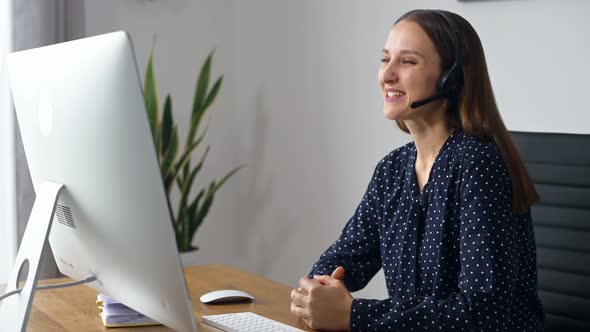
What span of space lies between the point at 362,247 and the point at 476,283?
0.38 m

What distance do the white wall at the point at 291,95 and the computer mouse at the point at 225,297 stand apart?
3.30 ft

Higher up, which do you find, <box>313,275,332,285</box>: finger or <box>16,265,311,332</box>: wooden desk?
<box>313,275,332,285</box>: finger

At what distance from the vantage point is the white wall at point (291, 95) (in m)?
2.38

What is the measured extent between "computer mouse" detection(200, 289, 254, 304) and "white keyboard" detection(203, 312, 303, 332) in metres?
0.10

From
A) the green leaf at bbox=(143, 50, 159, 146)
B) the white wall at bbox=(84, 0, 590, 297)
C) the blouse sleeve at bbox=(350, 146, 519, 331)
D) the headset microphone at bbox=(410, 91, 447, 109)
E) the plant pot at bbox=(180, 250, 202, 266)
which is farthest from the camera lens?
the plant pot at bbox=(180, 250, 202, 266)

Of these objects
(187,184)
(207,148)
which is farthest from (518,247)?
(207,148)

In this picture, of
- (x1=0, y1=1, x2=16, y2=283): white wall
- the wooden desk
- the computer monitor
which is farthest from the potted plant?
the computer monitor

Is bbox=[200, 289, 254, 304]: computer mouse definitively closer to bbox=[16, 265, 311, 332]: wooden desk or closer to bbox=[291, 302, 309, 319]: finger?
bbox=[16, 265, 311, 332]: wooden desk

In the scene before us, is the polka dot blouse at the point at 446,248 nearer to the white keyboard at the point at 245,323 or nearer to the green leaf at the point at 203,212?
the white keyboard at the point at 245,323

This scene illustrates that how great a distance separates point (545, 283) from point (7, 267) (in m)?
1.86

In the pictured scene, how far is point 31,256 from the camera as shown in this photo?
1.29 meters

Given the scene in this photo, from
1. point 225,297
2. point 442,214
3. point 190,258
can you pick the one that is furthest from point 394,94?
point 190,258

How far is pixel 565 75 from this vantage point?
2.17 metres

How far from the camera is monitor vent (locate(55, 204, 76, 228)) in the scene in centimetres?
128
